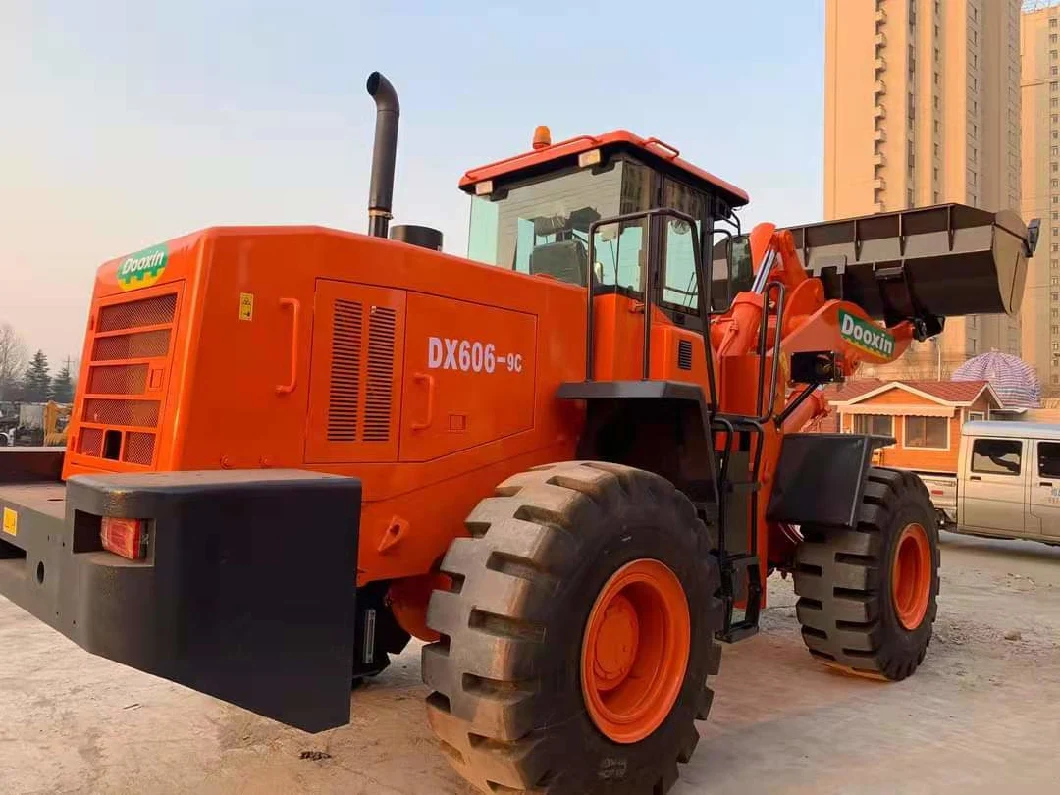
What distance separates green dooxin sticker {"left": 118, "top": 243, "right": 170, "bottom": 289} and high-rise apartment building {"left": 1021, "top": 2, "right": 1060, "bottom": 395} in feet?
349

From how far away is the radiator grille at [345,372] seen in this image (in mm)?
3387

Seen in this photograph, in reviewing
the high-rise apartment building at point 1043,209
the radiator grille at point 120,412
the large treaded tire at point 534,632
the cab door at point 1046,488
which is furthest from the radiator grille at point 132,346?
the high-rise apartment building at point 1043,209

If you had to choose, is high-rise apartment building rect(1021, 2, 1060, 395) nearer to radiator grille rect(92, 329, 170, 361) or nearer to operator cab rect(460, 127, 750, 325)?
operator cab rect(460, 127, 750, 325)

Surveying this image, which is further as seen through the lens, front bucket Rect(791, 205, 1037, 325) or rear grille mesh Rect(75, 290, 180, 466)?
front bucket Rect(791, 205, 1037, 325)

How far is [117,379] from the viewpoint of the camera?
3695 mm

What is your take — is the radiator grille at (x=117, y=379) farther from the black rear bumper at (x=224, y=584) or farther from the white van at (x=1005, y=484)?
the white van at (x=1005, y=484)

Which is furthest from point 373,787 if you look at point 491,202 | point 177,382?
point 491,202

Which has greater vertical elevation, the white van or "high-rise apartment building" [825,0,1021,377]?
"high-rise apartment building" [825,0,1021,377]

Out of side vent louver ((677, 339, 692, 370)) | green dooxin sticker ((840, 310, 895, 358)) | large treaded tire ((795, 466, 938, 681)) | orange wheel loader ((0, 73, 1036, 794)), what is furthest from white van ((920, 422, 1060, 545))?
side vent louver ((677, 339, 692, 370))

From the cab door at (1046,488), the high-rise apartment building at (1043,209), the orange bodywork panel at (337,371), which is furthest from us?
the high-rise apartment building at (1043,209)

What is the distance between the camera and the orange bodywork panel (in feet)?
10.4

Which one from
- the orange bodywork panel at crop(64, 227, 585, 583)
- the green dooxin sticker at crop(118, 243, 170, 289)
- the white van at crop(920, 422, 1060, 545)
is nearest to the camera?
the orange bodywork panel at crop(64, 227, 585, 583)

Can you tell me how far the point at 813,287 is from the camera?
6.62m

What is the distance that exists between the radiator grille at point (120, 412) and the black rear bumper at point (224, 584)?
0.54 metres
